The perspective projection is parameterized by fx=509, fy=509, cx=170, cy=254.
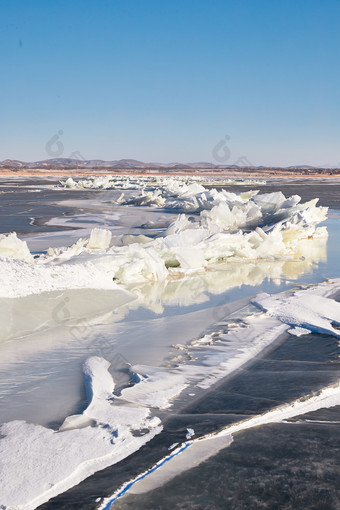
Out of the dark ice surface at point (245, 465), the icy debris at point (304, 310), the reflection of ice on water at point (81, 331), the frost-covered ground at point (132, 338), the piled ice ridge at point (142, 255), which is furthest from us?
the piled ice ridge at point (142, 255)

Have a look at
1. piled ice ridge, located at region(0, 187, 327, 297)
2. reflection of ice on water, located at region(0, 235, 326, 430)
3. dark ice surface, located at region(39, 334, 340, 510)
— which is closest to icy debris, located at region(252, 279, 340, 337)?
reflection of ice on water, located at region(0, 235, 326, 430)

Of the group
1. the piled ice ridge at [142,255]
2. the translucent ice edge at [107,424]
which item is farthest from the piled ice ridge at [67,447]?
the piled ice ridge at [142,255]

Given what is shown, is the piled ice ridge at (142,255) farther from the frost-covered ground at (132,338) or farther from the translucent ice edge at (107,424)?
the translucent ice edge at (107,424)

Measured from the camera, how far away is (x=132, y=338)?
3.16m

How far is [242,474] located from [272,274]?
164 inches

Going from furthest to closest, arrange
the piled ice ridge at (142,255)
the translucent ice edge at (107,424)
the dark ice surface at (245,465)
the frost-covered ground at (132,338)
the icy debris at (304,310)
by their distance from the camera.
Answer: the piled ice ridge at (142,255)
the icy debris at (304,310)
the frost-covered ground at (132,338)
the translucent ice edge at (107,424)
the dark ice surface at (245,465)

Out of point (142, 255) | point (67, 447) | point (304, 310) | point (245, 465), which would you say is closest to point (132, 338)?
point (304, 310)

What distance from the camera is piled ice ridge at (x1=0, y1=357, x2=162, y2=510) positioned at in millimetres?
1438

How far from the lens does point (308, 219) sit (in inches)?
340

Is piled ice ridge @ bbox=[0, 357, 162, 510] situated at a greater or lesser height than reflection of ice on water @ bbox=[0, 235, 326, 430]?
greater

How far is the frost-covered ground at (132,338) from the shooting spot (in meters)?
1.66

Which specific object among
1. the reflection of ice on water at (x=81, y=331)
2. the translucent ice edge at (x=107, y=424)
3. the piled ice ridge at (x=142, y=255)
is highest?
the piled ice ridge at (x=142, y=255)

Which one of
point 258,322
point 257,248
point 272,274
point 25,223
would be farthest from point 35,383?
point 25,223

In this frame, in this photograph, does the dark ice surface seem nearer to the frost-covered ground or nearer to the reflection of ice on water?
the frost-covered ground
